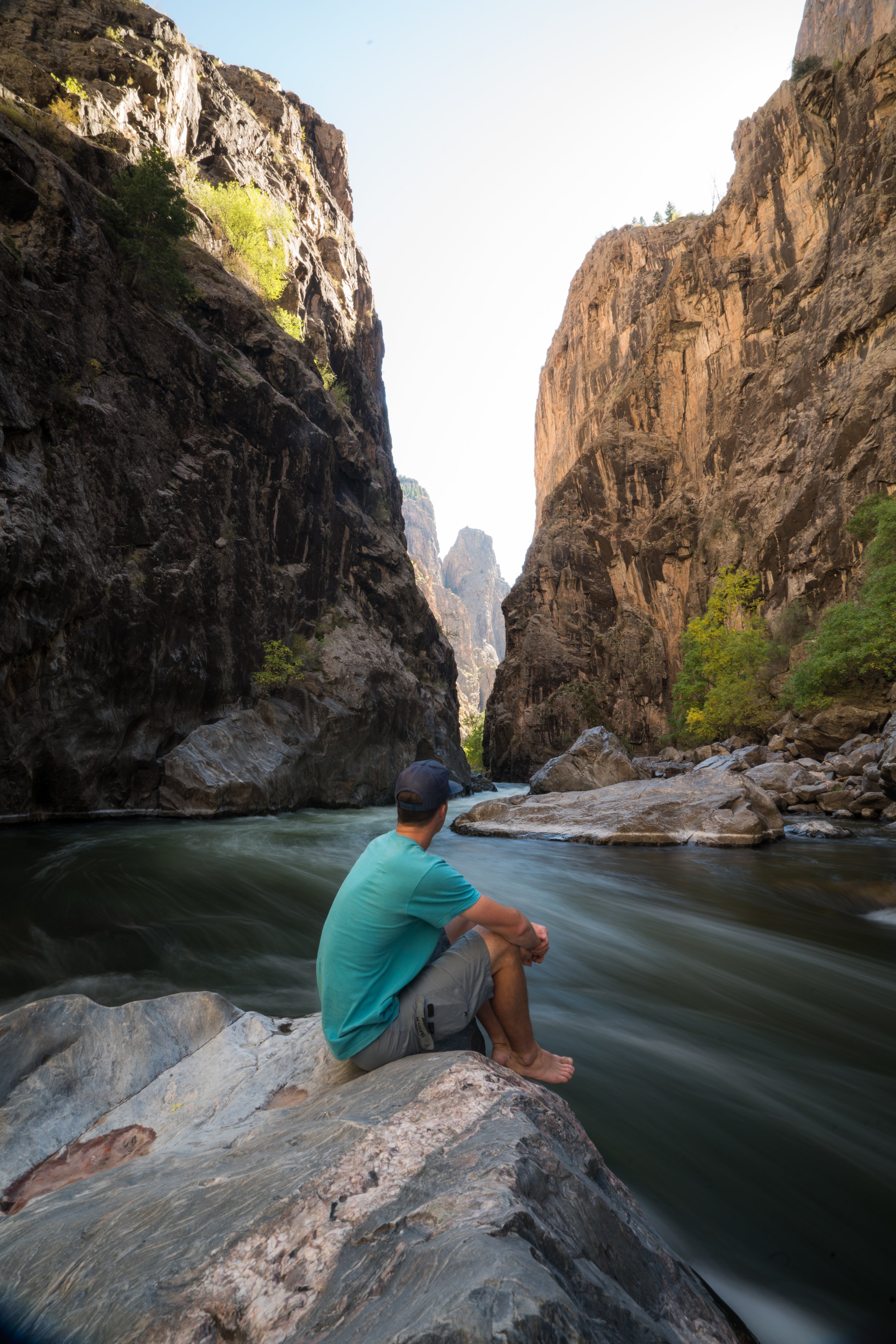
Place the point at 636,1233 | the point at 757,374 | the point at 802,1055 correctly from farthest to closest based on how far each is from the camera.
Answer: the point at 757,374, the point at 802,1055, the point at 636,1233

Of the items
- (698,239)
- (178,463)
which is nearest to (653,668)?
(698,239)

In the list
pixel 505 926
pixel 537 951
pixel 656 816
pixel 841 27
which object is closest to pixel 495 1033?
pixel 537 951

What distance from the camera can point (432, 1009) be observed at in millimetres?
2449

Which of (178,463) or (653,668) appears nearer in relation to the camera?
(178,463)

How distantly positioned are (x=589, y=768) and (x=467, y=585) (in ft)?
481

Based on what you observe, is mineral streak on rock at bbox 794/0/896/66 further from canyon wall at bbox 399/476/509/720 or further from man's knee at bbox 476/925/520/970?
canyon wall at bbox 399/476/509/720

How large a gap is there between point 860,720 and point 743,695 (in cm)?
A: 731

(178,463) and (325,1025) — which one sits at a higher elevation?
(178,463)

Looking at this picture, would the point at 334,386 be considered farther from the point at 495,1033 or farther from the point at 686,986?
the point at 495,1033

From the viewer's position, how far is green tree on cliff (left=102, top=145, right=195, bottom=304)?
15883 millimetres

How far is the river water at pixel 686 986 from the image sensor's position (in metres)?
2.54

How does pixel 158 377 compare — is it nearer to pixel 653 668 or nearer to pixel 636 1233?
pixel 636 1233

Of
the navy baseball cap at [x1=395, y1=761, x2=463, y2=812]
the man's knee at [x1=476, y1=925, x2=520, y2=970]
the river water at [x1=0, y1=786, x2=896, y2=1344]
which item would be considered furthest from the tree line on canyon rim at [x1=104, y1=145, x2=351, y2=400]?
the man's knee at [x1=476, y1=925, x2=520, y2=970]

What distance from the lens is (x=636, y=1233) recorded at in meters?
1.72
